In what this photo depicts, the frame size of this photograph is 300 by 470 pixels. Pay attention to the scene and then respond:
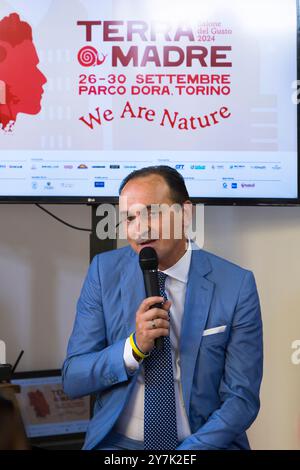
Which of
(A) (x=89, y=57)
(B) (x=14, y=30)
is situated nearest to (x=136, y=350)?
(A) (x=89, y=57)

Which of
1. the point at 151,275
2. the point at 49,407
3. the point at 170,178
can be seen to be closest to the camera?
the point at 151,275

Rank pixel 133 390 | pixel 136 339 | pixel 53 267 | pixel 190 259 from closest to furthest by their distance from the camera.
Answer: pixel 136 339 → pixel 133 390 → pixel 190 259 → pixel 53 267

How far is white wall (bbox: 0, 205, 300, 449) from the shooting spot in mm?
2293

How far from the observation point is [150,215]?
4.93ft

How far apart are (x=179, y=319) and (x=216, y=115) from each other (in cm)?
82

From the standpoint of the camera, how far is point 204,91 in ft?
6.72

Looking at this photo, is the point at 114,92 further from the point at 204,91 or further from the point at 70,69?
the point at 204,91

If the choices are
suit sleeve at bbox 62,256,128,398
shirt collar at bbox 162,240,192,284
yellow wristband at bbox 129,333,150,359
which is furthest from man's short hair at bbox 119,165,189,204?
yellow wristband at bbox 129,333,150,359

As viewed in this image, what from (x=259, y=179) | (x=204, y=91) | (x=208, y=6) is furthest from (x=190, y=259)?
(x=208, y=6)

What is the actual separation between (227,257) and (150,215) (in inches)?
34.8

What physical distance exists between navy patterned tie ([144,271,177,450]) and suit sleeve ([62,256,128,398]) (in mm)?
79

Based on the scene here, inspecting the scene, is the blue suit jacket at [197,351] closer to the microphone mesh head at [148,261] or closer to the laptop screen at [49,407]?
the microphone mesh head at [148,261]

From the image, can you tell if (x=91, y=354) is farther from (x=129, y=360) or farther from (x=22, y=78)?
(x=22, y=78)

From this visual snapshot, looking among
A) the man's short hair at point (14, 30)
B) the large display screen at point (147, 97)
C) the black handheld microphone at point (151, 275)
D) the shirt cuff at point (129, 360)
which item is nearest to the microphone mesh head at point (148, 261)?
Result: the black handheld microphone at point (151, 275)
